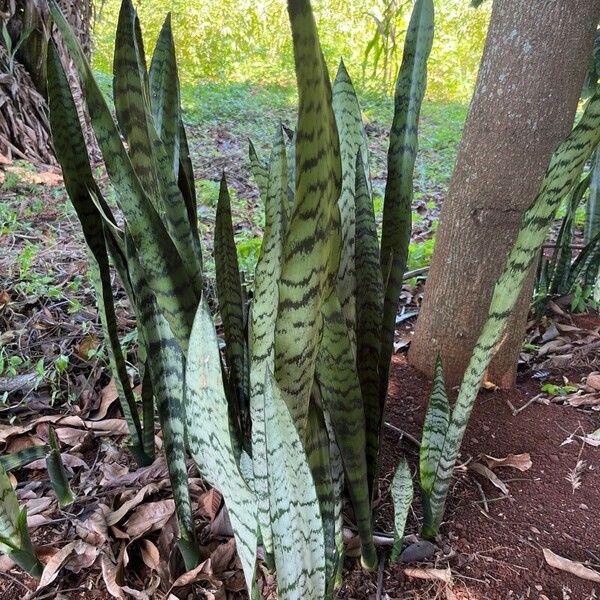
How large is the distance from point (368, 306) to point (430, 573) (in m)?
0.40

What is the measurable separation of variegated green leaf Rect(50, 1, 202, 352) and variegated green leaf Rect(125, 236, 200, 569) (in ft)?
0.27

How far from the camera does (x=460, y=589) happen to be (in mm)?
816

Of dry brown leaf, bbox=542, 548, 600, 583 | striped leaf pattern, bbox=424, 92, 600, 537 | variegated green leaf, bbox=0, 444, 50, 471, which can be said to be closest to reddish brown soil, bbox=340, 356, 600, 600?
dry brown leaf, bbox=542, 548, 600, 583

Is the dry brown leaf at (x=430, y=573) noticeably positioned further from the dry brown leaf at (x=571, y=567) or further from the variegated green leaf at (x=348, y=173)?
the variegated green leaf at (x=348, y=173)

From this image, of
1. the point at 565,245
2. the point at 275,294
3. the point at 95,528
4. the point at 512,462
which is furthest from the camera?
the point at 565,245

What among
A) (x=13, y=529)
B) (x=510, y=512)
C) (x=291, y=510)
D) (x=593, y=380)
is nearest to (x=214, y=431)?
(x=291, y=510)

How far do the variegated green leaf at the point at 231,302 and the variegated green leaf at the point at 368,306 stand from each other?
162mm

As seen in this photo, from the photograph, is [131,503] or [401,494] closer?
[401,494]

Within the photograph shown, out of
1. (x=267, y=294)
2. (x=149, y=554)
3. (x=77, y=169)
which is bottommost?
(x=149, y=554)

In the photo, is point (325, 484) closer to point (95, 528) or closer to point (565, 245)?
point (95, 528)

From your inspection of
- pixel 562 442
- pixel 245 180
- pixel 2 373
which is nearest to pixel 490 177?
pixel 562 442

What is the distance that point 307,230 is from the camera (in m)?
0.49

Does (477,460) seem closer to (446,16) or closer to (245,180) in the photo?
(245,180)

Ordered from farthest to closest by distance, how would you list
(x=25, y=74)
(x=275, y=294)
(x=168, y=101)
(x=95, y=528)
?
(x=25, y=74) < (x=95, y=528) < (x=168, y=101) < (x=275, y=294)
